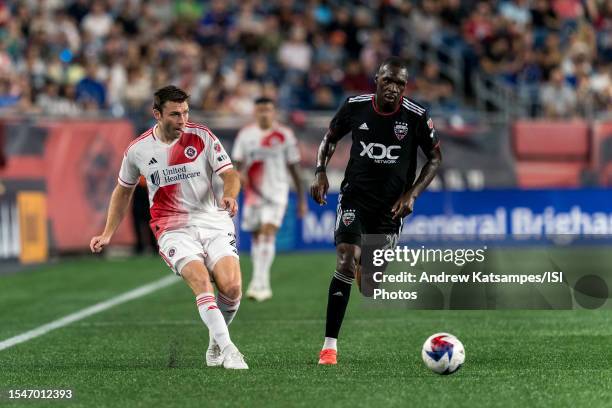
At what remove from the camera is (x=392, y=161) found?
9.37 meters

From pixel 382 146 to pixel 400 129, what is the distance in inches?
7.4

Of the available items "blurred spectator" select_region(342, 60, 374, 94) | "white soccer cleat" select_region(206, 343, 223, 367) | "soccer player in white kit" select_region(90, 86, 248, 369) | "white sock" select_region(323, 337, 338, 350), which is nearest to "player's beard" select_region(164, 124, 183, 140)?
"soccer player in white kit" select_region(90, 86, 248, 369)

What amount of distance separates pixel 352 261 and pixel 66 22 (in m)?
15.6

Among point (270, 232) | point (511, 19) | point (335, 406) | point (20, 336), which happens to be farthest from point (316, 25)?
point (335, 406)

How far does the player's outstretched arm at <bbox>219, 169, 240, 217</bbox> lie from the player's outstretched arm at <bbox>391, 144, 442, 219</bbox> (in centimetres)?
120

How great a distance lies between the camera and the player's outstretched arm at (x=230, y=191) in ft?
29.1

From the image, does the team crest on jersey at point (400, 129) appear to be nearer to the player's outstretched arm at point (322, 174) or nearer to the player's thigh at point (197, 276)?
the player's outstretched arm at point (322, 174)

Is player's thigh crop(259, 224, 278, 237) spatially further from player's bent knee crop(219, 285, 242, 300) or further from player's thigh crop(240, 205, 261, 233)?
player's bent knee crop(219, 285, 242, 300)

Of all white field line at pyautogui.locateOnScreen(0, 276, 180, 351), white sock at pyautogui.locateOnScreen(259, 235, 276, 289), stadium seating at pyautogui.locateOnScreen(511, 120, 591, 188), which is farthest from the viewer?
stadium seating at pyautogui.locateOnScreen(511, 120, 591, 188)

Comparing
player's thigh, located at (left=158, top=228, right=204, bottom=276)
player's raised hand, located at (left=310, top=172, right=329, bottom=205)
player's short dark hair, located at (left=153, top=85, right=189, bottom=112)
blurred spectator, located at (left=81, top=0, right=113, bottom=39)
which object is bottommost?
player's thigh, located at (left=158, top=228, right=204, bottom=276)

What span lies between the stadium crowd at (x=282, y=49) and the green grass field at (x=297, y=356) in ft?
24.6

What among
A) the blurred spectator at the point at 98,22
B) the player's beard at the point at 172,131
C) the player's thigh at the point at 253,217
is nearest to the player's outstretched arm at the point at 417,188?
the player's beard at the point at 172,131

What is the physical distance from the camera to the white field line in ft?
36.7

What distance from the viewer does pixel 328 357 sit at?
29.7ft
